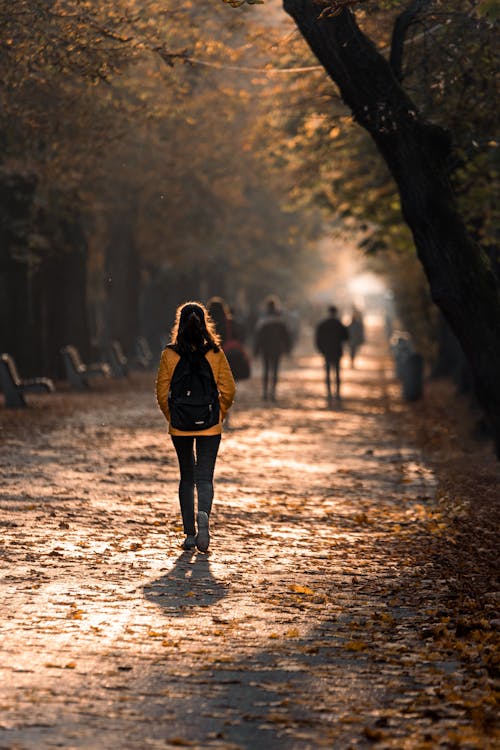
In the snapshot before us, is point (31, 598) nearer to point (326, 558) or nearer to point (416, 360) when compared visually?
point (326, 558)

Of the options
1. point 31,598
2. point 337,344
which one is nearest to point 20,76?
point 31,598

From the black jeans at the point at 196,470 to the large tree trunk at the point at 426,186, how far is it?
13.3ft

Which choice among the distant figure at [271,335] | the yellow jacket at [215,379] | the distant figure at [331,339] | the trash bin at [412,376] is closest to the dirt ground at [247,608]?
the yellow jacket at [215,379]

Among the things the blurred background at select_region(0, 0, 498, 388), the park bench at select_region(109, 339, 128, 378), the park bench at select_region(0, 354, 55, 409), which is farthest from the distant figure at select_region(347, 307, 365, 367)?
the park bench at select_region(0, 354, 55, 409)

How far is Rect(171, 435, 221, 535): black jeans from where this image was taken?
35.3 ft

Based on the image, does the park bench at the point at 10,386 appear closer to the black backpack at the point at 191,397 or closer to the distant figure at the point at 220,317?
the distant figure at the point at 220,317

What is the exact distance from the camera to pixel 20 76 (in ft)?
58.0

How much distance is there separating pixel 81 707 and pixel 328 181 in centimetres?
2358

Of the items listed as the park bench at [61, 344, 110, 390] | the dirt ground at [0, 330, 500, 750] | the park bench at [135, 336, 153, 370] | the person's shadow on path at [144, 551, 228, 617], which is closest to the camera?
the dirt ground at [0, 330, 500, 750]

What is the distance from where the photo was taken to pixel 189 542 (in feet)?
35.7

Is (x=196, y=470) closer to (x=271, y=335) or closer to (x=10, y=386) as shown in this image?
(x=10, y=386)

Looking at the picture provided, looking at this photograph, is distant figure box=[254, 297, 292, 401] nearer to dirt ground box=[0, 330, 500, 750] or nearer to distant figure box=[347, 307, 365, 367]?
dirt ground box=[0, 330, 500, 750]

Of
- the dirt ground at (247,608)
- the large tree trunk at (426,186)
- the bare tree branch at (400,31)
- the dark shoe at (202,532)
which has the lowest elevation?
the dirt ground at (247,608)

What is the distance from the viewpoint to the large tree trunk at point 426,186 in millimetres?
13531
